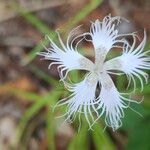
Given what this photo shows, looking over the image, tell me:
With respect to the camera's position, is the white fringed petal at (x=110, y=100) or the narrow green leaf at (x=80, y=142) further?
the narrow green leaf at (x=80, y=142)

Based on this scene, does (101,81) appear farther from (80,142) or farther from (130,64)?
(80,142)

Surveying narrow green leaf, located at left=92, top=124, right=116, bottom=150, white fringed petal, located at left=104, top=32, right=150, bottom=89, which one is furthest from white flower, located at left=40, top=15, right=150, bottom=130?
narrow green leaf, located at left=92, top=124, right=116, bottom=150

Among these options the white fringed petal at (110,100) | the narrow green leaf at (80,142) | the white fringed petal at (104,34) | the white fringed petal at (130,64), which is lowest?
the narrow green leaf at (80,142)

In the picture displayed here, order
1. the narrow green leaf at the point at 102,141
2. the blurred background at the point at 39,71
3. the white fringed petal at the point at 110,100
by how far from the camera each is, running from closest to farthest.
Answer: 1. the white fringed petal at the point at 110,100
2. the narrow green leaf at the point at 102,141
3. the blurred background at the point at 39,71

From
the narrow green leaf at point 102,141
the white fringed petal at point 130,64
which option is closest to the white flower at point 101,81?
the white fringed petal at point 130,64

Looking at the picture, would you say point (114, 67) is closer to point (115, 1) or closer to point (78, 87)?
point (78, 87)

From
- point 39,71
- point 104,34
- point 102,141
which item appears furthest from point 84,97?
point 39,71

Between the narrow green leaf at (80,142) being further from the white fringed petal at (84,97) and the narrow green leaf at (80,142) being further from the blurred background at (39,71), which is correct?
the white fringed petal at (84,97)

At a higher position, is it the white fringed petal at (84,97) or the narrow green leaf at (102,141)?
the white fringed petal at (84,97)

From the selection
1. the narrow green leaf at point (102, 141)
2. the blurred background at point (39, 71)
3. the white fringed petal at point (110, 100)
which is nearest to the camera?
the white fringed petal at point (110, 100)
